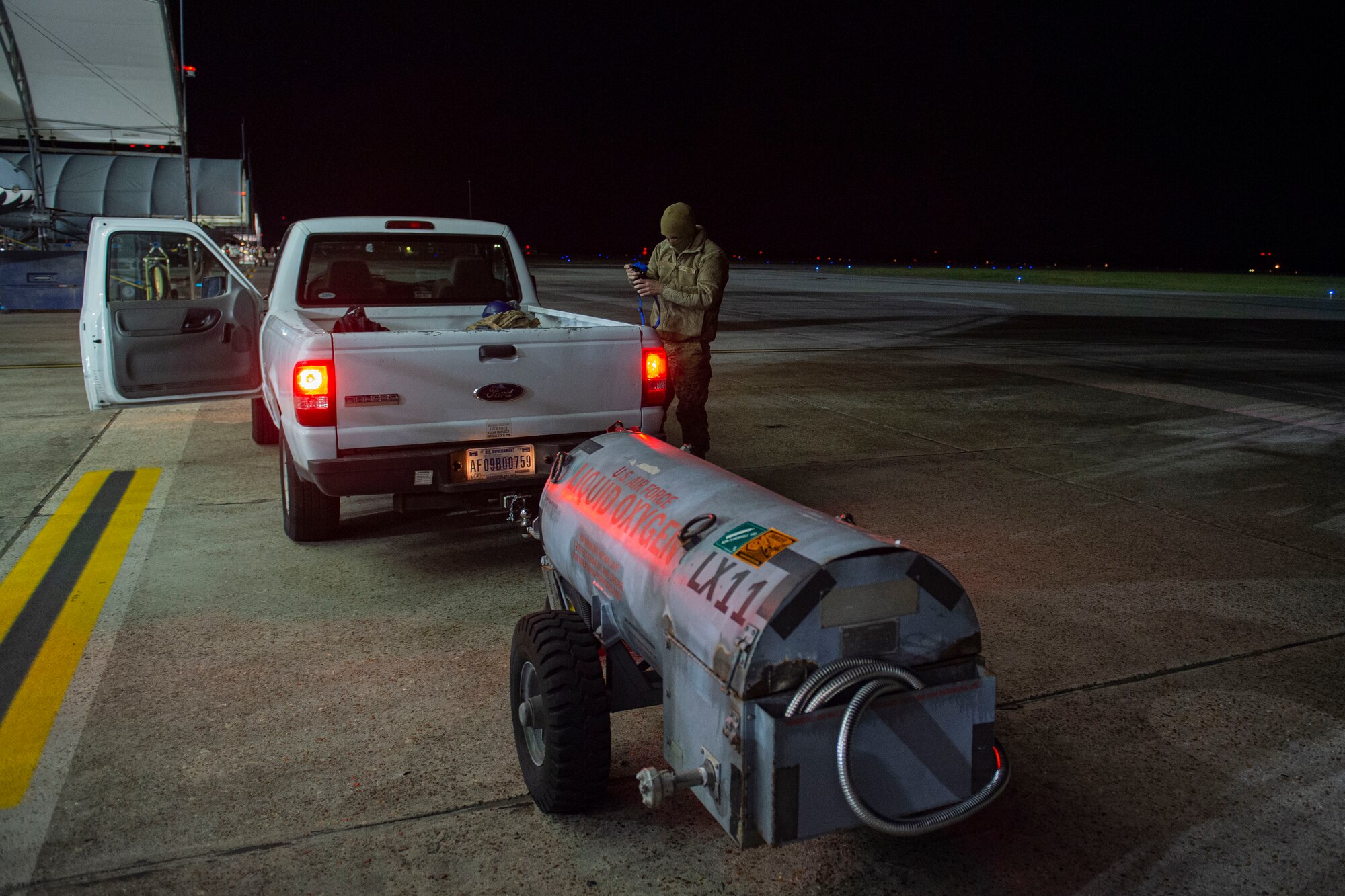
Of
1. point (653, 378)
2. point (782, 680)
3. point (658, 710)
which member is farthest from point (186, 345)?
point (782, 680)

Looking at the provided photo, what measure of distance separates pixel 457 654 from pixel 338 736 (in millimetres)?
794

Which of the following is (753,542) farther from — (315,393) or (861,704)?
(315,393)

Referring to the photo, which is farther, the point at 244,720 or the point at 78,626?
the point at 78,626

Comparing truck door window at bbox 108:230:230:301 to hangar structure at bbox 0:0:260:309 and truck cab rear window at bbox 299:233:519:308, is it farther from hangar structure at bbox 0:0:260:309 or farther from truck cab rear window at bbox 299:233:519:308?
hangar structure at bbox 0:0:260:309

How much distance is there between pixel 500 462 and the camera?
514 cm

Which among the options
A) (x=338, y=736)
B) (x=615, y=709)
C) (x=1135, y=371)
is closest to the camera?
(x=615, y=709)

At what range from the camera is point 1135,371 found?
13.4 m

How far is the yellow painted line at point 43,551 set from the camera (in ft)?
15.7

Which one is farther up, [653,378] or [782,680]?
[653,378]

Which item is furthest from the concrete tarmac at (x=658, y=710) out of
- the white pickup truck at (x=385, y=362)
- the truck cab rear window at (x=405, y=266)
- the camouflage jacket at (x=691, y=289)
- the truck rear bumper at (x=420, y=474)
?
the truck cab rear window at (x=405, y=266)

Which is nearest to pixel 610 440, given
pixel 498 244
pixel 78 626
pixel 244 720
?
pixel 244 720

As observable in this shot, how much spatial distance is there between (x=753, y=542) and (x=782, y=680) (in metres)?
0.40

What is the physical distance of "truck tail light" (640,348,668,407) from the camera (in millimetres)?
5402

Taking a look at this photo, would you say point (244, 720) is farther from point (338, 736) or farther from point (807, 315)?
point (807, 315)
